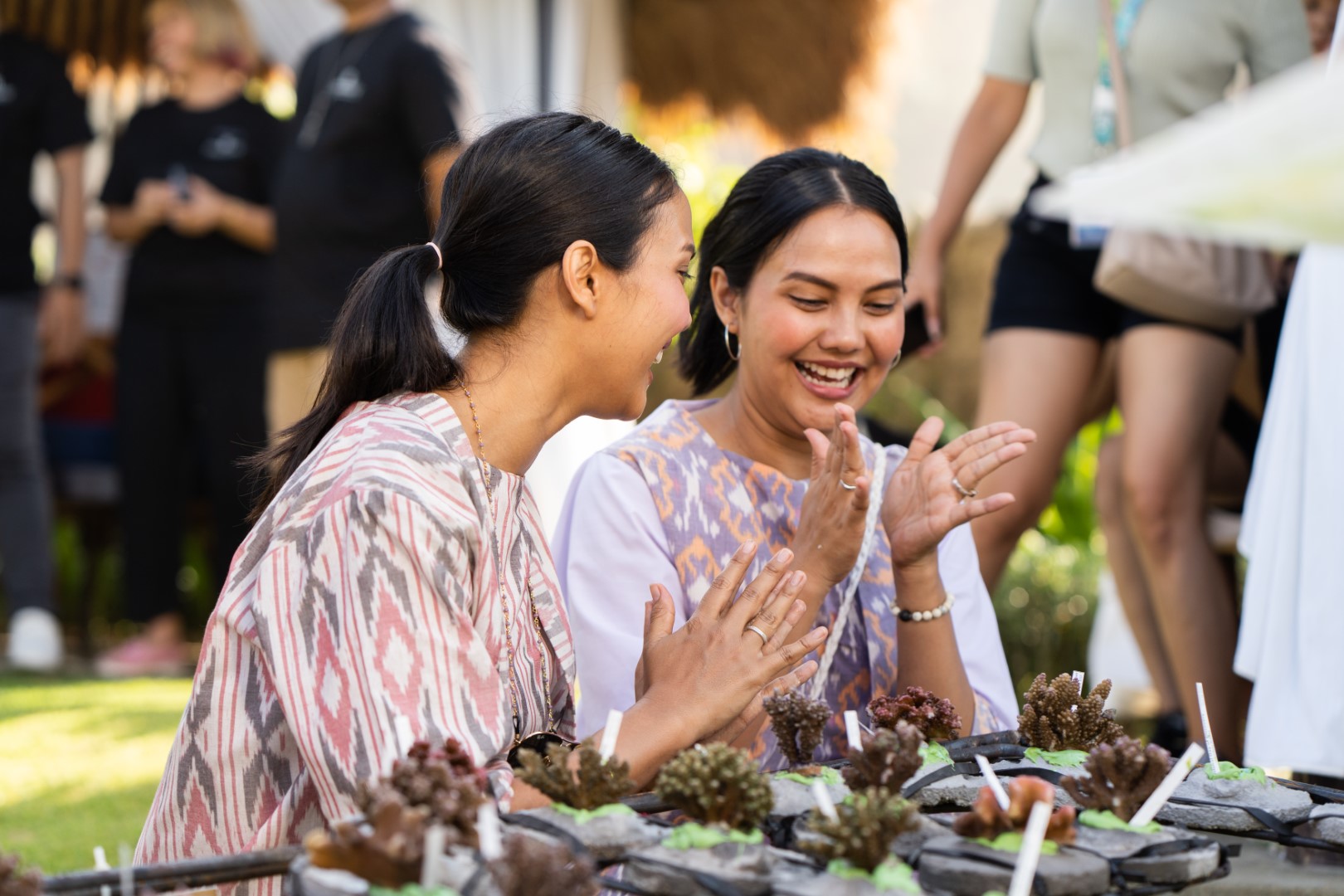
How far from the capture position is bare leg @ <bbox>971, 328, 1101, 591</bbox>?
3.59 metres

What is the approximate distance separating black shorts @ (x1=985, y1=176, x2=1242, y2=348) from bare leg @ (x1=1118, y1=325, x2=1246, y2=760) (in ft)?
0.36

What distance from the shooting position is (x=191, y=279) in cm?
567

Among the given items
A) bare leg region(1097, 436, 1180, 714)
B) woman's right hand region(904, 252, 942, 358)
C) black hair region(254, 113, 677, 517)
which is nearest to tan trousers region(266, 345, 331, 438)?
woman's right hand region(904, 252, 942, 358)

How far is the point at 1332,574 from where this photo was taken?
9.30 feet

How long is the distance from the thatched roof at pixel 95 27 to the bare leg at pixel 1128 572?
5.80 metres

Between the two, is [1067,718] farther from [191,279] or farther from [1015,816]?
[191,279]

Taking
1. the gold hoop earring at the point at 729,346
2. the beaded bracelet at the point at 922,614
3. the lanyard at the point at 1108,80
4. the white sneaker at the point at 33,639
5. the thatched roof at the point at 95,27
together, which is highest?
the thatched roof at the point at 95,27

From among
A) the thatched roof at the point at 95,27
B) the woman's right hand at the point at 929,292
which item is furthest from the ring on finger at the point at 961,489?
the thatched roof at the point at 95,27

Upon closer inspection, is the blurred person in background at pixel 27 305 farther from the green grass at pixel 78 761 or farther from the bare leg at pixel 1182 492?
the bare leg at pixel 1182 492

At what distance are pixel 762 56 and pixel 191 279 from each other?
3.99 m

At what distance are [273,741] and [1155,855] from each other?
100 centimetres

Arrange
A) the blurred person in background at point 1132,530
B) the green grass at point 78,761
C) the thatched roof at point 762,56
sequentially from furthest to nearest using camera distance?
the thatched roof at point 762,56
the blurred person in background at point 1132,530
the green grass at point 78,761

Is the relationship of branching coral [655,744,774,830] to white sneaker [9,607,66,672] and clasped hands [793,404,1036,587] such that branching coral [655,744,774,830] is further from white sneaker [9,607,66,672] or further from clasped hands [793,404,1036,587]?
white sneaker [9,607,66,672]

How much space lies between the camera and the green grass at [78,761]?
340cm
